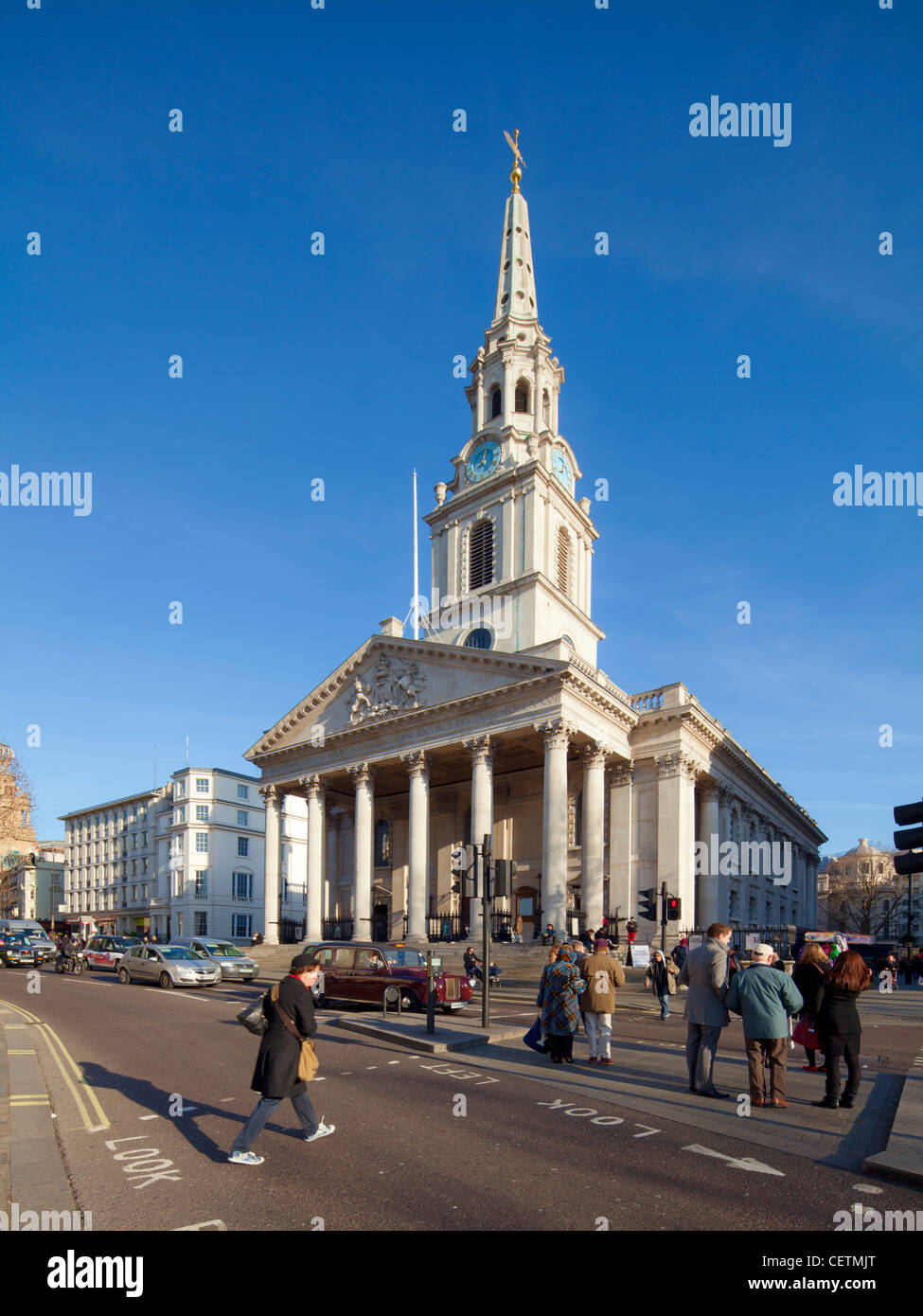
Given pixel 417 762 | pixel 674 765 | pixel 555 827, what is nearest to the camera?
pixel 555 827

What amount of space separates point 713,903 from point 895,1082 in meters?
32.0

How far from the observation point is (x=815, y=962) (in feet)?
33.8

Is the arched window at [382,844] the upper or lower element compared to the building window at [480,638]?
lower

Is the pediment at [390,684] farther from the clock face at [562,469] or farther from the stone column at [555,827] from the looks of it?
the clock face at [562,469]

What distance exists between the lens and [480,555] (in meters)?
49.5

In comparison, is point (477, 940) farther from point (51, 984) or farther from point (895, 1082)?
point (895, 1082)

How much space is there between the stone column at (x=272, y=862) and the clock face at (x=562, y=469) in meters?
24.3

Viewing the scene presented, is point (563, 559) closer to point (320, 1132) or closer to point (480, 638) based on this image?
point (480, 638)

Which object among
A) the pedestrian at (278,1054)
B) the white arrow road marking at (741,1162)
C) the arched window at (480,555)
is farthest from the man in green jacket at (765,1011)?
the arched window at (480,555)

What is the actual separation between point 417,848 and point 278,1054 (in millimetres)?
32260

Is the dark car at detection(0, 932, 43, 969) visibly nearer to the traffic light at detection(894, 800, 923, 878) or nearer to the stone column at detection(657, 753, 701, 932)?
the stone column at detection(657, 753, 701, 932)

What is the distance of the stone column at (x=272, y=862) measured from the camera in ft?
147

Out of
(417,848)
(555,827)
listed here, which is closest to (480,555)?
(417,848)
